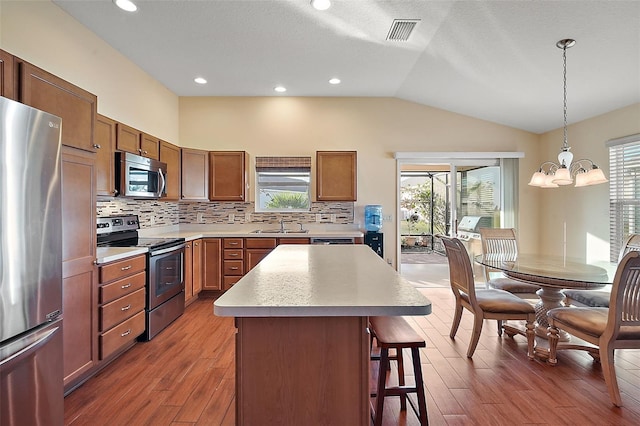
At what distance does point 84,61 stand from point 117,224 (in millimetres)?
1574

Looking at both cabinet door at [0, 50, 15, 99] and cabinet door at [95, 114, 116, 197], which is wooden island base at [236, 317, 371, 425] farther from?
cabinet door at [95, 114, 116, 197]

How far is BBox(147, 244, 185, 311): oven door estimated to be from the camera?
303 cm

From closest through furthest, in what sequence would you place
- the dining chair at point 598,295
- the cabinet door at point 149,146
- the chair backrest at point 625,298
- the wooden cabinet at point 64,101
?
the wooden cabinet at point 64,101 → the chair backrest at point 625,298 → the dining chair at point 598,295 → the cabinet door at point 149,146

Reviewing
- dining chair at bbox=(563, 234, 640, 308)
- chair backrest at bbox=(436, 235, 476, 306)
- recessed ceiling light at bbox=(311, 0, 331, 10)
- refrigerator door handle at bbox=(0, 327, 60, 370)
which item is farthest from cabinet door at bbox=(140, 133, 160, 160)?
dining chair at bbox=(563, 234, 640, 308)

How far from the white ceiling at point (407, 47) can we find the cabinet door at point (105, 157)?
95cm

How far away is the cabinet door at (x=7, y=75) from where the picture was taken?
5.65ft

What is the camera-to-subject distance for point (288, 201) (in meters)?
4.96

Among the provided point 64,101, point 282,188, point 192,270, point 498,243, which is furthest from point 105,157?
point 498,243

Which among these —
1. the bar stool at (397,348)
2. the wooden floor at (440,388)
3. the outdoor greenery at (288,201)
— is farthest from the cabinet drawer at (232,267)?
the bar stool at (397,348)

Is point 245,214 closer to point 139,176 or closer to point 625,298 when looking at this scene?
point 139,176

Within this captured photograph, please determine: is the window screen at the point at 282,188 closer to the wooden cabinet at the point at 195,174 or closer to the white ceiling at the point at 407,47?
the wooden cabinet at the point at 195,174

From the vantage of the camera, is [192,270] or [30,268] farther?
[192,270]

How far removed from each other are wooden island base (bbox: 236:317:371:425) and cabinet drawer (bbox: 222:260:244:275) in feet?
10.4

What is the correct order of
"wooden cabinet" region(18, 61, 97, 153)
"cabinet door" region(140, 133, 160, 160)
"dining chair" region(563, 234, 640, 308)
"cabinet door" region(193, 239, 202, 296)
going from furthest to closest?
"cabinet door" region(193, 239, 202, 296), "cabinet door" region(140, 133, 160, 160), "dining chair" region(563, 234, 640, 308), "wooden cabinet" region(18, 61, 97, 153)
